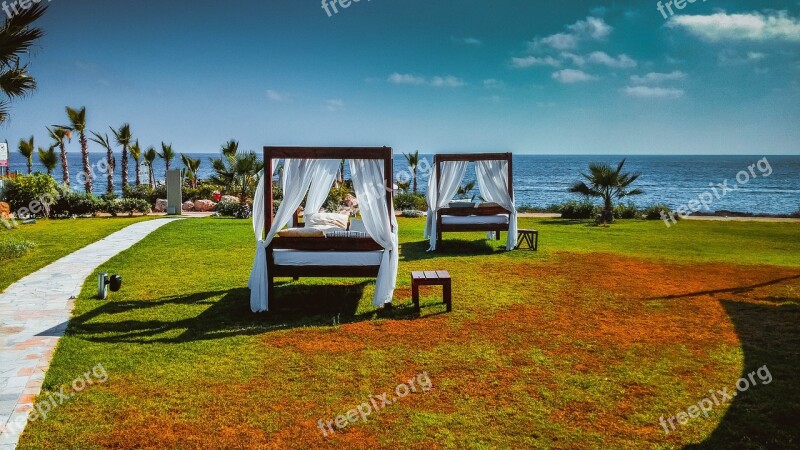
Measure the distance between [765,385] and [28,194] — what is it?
23.1 metres

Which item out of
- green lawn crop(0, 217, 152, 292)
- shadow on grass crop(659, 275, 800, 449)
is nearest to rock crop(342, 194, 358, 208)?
green lawn crop(0, 217, 152, 292)

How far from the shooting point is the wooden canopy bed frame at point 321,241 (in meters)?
8.02

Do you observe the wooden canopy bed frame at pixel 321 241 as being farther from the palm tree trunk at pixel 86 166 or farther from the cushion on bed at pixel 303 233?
the palm tree trunk at pixel 86 166

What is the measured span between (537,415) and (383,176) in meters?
4.59

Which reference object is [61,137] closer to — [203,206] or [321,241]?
[203,206]

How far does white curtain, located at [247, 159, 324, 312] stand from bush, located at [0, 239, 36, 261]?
749 centimetres

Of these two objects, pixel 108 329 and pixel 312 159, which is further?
pixel 312 159

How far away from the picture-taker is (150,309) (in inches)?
316

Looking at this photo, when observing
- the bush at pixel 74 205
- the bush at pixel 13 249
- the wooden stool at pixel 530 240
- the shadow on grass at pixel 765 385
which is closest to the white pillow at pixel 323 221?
the wooden stool at pixel 530 240

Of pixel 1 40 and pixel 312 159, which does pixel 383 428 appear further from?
pixel 1 40

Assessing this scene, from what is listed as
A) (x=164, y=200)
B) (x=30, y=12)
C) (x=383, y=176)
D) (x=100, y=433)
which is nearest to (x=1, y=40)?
(x=30, y=12)

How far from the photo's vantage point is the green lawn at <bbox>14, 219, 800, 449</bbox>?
4402mm

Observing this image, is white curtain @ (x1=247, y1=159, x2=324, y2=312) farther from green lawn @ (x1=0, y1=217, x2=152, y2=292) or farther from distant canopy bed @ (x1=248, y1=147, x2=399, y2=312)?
green lawn @ (x1=0, y1=217, x2=152, y2=292)

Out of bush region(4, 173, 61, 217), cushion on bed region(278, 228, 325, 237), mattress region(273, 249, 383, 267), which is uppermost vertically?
bush region(4, 173, 61, 217)
